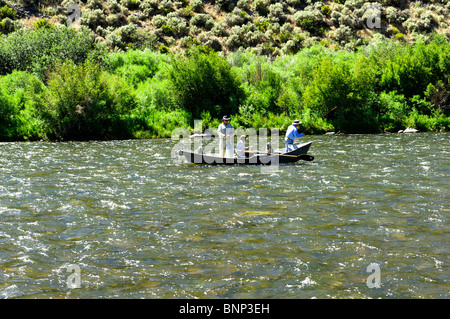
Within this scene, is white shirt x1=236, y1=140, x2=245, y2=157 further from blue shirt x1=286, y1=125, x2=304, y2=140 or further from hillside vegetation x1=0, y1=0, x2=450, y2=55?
hillside vegetation x1=0, y1=0, x2=450, y2=55

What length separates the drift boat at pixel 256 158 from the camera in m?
23.3

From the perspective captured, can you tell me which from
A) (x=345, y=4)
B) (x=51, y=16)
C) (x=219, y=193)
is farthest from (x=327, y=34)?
(x=219, y=193)

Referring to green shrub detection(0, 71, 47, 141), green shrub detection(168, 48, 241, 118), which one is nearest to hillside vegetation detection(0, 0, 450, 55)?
green shrub detection(168, 48, 241, 118)

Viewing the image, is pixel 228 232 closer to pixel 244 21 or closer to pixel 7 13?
pixel 244 21

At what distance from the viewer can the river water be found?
8.61m

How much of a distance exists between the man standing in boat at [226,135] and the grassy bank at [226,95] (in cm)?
2012

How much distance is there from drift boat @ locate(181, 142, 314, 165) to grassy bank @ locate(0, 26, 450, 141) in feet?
64.8

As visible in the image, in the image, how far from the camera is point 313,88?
45375 mm

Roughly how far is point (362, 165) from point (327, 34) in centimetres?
6112

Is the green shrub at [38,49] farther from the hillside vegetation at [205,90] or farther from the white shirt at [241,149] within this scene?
the white shirt at [241,149]

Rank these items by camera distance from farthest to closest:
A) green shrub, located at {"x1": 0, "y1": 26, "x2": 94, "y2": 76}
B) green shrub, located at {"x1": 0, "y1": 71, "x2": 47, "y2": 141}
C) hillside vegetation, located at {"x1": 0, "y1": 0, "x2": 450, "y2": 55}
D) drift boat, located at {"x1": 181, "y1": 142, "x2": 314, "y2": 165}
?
hillside vegetation, located at {"x1": 0, "y1": 0, "x2": 450, "y2": 55}, green shrub, located at {"x1": 0, "y1": 26, "x2": 94, "y2": 76}, green shrub, located at {"x1": 0, "y1": 71, "x2": 47, "y2": 141}, drift boat, located at {"x1": 181, "y1": 142, "x2": 314, "y2": 165}

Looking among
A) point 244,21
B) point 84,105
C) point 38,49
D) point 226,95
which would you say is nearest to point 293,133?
point 84,105

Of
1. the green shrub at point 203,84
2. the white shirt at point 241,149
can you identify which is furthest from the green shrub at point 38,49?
the white shirt at point 241,149
